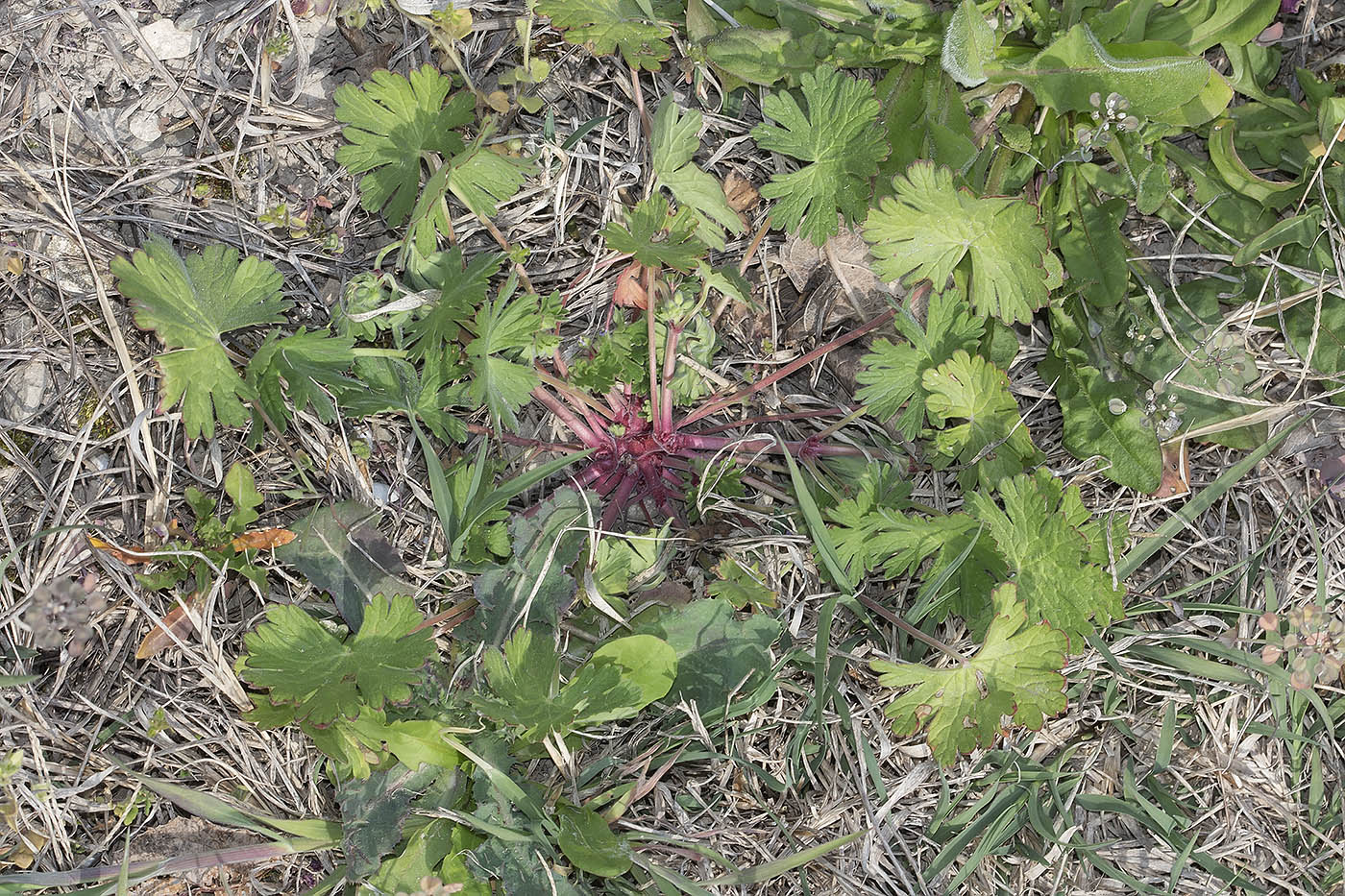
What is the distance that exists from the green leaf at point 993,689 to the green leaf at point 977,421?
411mm

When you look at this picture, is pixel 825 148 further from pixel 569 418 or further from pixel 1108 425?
pixel 1108 425

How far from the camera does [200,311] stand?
2592mm

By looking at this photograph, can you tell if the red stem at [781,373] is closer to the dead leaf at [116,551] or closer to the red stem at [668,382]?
the red stem at [668,382]

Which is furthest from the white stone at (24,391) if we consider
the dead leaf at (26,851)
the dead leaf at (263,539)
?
the dead leaf at (26,851)

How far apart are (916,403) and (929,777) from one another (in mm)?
1031

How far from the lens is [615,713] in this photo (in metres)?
2.43

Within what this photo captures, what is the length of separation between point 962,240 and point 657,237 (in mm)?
833

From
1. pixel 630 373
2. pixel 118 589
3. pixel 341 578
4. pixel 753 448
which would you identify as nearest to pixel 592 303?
pixel 630 373

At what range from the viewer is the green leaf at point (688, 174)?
8.84 ft

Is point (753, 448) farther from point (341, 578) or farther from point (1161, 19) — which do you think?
point (1161, 19)

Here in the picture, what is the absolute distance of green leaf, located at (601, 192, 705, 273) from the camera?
8.52 ft

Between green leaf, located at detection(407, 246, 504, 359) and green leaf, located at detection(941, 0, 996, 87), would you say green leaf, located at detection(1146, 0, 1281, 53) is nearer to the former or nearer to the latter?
green leaf, located at detection(941, 0, 996, 87)

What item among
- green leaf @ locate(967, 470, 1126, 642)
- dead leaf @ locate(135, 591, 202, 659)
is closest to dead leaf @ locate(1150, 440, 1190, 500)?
green leaf @ locate(967, 470, 1126, 642)

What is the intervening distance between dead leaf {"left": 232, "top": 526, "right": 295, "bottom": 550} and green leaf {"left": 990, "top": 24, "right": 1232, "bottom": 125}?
7.75 feet
